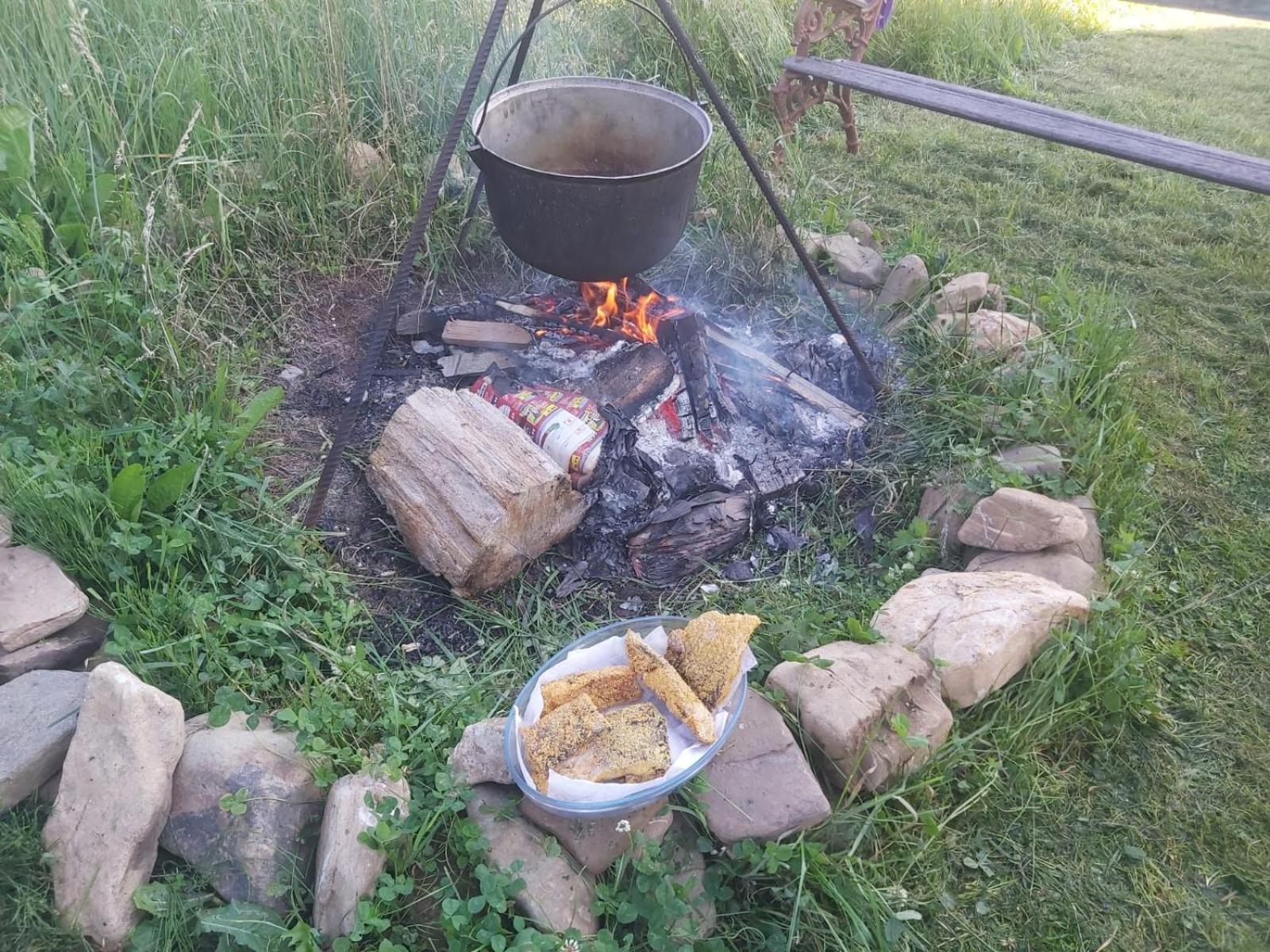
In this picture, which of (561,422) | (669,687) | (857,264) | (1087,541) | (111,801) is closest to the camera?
(111,801)

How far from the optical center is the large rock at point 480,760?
200 centimetres

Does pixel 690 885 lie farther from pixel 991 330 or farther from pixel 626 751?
pixel 991 330

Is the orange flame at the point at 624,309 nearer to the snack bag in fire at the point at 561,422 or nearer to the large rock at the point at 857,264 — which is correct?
the snack bag in fire at the point at 561,422

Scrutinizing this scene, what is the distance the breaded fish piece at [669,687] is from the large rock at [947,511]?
115 centimetres

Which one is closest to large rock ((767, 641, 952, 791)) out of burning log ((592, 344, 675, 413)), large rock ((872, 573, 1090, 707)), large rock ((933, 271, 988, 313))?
large rock ((872, 573, 1090, 707))

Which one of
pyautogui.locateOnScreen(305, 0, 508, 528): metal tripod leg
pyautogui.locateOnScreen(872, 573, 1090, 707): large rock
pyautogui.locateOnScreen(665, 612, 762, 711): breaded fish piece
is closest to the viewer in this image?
pyautogui.locateOnScreen(665, 612, 762, 711): breaded fish piece

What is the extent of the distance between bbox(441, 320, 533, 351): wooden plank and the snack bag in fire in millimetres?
351

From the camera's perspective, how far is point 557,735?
195 cm

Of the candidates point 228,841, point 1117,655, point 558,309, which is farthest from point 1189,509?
point 228,841

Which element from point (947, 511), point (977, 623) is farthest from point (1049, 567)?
point (977, 623)

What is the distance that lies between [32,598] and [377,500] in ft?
3.31

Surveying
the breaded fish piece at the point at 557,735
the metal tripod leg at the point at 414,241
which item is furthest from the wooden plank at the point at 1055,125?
the breaded fish piece at the point at 557,735

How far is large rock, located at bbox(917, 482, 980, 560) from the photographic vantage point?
9.10 ft

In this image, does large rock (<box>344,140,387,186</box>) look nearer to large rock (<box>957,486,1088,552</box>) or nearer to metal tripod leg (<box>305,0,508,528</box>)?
metal tripod leg (<box>305,0,508,528</box>)
